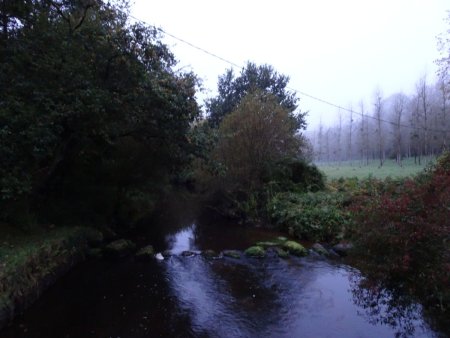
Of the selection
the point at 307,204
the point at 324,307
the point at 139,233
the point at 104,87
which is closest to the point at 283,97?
the point at 307,204

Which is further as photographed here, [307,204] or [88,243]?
[307,204]

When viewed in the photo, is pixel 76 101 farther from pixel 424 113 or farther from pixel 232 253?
pixel 424 113

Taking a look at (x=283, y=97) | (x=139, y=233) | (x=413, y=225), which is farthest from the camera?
(x=283, y=97)

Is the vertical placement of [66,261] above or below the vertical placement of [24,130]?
below

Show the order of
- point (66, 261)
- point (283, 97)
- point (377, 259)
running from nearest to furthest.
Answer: point (377, 259), point (66, 261), point (283, 97)

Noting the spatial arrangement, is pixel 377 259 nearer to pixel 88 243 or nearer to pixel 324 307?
pixel 324 307

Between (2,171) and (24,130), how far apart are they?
0.99 m

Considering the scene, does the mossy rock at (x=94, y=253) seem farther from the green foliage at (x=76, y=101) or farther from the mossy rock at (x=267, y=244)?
the mossy rock at (x=267, y=244)

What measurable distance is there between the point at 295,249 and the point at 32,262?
7.77 m

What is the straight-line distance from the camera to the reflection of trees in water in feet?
18.6

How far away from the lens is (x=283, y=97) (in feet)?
105

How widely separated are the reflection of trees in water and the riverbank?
6.45 metres

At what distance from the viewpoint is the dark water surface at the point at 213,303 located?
603cm

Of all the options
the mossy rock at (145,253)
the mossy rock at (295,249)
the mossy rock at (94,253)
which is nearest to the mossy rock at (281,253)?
the mossy rock at (295,249)
